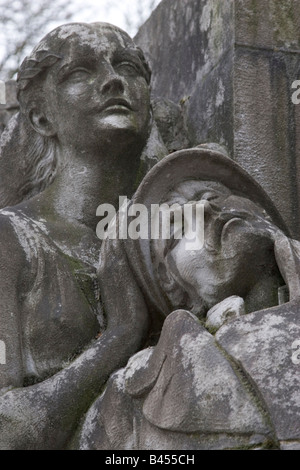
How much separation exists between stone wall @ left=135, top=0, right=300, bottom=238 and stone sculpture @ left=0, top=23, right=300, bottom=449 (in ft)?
1.09

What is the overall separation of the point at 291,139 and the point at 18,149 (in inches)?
45.0

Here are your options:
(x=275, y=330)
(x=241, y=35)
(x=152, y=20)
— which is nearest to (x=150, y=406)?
(x=275, y=330)

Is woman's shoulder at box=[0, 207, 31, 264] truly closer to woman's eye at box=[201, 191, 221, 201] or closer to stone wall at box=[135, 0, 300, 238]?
woman's eye at box=[201, 191, 221, 201]

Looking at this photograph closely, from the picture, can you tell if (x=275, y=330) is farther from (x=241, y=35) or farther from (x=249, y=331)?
(x=241, y=35)

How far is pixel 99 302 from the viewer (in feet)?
13.6

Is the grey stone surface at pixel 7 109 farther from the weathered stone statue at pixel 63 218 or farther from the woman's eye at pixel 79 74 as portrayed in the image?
the woman's eye at pixel 79 74

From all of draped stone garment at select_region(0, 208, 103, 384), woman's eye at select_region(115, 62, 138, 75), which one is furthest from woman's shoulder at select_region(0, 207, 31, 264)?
woman's eye at select_region(115, 62, 138, 75)

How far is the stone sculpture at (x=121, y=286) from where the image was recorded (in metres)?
3.22

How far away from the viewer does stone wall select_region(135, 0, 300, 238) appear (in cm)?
462

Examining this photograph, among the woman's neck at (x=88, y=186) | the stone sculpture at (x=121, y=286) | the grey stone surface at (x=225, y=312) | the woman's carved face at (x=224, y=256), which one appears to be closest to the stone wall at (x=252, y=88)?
the stone sculpture at (x=121, y=286)

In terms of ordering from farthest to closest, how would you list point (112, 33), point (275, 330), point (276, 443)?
point (112, 33) → point (275, 330) → point (276, 443)

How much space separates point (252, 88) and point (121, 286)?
1.18 metres

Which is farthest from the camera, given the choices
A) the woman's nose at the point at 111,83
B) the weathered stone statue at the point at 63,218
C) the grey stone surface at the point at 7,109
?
the grey stone surface at the point at 7,109

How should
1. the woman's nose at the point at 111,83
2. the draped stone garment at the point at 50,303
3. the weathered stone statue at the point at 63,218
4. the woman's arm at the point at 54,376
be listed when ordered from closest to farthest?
the woman's arm at the point at 54,376 → the weathered stone statue at the point at 63,218 → the draped stone garment at the point at 50,303 → the woman's nose at the point at 111,83
